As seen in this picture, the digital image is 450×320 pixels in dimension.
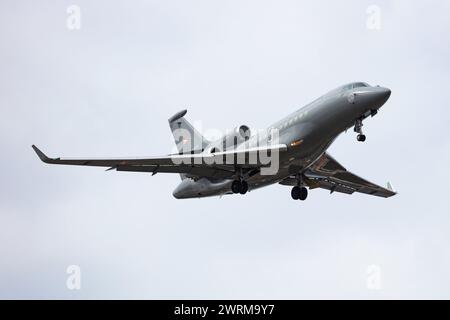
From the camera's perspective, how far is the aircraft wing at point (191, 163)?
126ft

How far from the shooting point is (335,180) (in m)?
44.6

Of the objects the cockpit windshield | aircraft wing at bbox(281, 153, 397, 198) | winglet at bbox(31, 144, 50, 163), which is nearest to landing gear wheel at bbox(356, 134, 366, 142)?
the cockpit windshield

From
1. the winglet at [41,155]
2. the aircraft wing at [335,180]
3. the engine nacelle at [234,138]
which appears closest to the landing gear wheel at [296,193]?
the aircraft wing at [335,180]

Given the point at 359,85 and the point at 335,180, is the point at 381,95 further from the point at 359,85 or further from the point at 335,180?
the point at 335,180

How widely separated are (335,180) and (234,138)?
694 cm

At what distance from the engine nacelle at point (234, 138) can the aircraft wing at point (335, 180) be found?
369cm

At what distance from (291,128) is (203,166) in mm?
4894

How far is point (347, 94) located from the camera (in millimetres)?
36500

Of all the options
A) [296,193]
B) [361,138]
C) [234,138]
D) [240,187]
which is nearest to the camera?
[361,138]

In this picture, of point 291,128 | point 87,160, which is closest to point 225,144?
point 291,128

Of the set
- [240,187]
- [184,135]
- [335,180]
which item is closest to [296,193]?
[335,180]

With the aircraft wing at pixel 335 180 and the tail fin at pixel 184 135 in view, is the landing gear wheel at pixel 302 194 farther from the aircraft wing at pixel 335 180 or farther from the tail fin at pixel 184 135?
the tail fin at pixel 184 135

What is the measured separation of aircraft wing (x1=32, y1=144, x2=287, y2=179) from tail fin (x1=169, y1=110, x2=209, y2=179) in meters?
4.89

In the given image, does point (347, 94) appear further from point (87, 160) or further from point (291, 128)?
point (87, 160)
